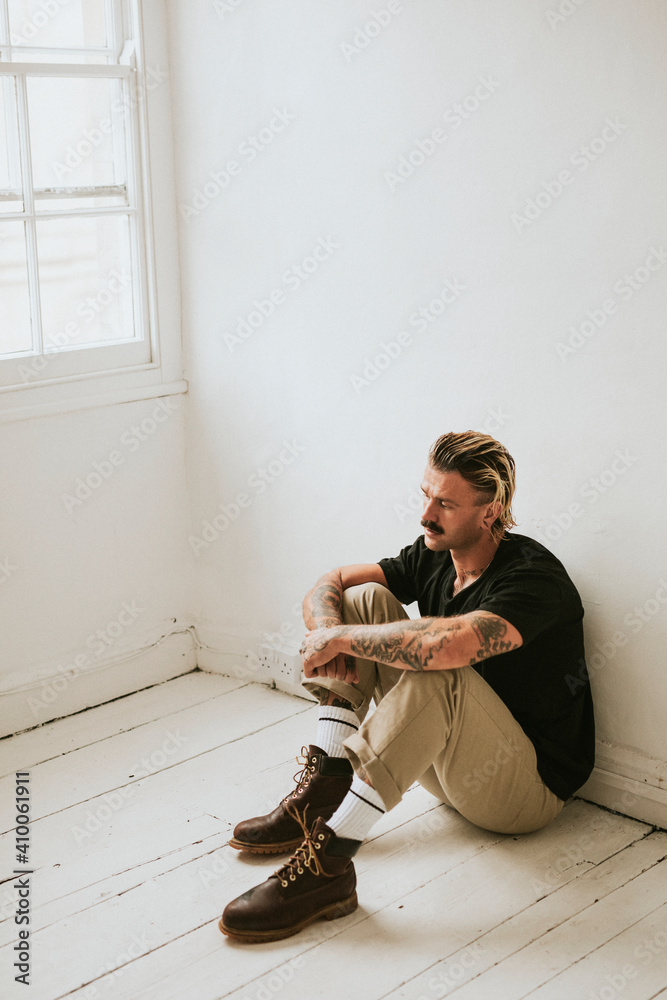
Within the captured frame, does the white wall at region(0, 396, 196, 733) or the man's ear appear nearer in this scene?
the man's ear

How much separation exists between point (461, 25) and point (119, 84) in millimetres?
1138

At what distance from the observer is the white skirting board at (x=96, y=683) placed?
3.04m

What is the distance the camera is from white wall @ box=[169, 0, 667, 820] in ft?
7.50

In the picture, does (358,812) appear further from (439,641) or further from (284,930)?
(439,641)

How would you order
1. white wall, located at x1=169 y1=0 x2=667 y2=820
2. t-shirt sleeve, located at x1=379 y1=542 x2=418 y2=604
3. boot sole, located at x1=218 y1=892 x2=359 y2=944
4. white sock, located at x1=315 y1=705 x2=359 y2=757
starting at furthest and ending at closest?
1. t-shirt sleeve, located at x1=379 y1=542 x2=418 y2=604
2. white sock, located at x1=315 y1=705 x2=359 y2=757
3. white wall, located at x1=169 y1=0 x2=667 y2=820
4. boot sole, located at x1=218 y1=892 x2=359 y2=944

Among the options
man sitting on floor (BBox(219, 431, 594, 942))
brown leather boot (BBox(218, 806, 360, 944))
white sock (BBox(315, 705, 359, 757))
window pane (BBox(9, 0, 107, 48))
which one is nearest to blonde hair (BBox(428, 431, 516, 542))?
man sitting on floor (BBox(219, 431, 594, 942))

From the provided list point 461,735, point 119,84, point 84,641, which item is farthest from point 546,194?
point 84,641

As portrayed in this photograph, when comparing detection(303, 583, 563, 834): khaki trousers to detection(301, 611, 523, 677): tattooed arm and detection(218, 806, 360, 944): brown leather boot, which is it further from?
detection(218, 806, 360, 944): brown leather boot

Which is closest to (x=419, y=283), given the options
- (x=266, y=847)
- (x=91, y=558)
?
(x=91, y=558)

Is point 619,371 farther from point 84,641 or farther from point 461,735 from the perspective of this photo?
point 84,641

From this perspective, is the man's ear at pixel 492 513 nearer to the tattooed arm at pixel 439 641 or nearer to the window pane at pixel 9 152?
the tattooed arm at pixel 439 641

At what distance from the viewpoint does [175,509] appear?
11.1ft

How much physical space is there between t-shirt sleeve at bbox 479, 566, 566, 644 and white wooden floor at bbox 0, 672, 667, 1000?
21.6 inches

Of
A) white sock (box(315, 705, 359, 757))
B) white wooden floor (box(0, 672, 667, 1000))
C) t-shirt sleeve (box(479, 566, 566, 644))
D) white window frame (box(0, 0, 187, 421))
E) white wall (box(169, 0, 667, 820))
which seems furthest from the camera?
white window frame (box(0, 0, 187, 421))
